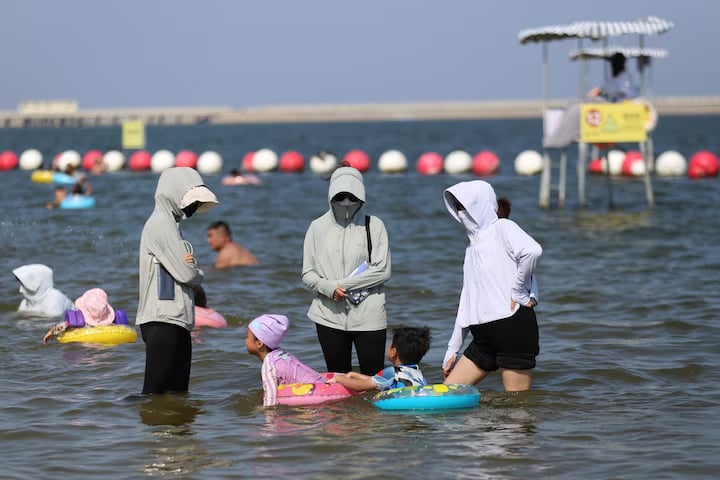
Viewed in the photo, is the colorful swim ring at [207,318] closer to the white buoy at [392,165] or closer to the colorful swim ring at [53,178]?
the colorful swim ring at [53,178]

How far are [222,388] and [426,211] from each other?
19664 mm

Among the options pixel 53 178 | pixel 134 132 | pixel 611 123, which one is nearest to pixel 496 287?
pixel 611 123

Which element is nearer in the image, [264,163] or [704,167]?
[704,167]

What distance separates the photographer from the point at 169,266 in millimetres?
8586

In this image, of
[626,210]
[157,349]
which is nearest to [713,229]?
[626,210]

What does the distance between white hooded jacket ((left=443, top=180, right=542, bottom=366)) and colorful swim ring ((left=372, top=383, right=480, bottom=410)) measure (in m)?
0.65

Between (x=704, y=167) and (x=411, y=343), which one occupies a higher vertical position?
(x=704, y=167)

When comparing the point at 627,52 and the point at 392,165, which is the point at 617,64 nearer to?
the point at 627,52

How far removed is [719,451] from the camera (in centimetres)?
812

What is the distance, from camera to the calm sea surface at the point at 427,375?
803 cm

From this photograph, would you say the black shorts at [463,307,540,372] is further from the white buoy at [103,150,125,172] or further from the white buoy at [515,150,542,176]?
the white buoy at [103,150,125,172]

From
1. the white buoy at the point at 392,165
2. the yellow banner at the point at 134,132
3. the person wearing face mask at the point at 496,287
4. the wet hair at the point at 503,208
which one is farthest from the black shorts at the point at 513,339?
the yellow banner at the point at 134,132

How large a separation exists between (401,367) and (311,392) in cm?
87

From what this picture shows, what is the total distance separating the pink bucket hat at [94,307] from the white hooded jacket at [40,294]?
1381 millimetres
